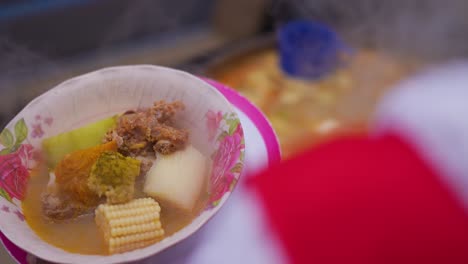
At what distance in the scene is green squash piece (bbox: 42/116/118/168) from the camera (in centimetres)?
69

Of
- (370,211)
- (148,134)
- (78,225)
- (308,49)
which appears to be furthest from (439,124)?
(308,49)

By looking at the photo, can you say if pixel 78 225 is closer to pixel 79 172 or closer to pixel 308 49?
pixel 79 172

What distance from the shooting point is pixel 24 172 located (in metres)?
0.67

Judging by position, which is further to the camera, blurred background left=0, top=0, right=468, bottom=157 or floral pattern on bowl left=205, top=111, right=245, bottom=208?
blurred background left=0, top=0, right=468, bottom=157

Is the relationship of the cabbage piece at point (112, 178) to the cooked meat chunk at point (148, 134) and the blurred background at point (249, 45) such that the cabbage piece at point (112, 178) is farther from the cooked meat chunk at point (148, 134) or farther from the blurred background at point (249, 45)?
the blurred background at point (249, 45)

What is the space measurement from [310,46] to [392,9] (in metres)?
Answer: 0.56

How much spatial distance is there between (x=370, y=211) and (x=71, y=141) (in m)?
0.44

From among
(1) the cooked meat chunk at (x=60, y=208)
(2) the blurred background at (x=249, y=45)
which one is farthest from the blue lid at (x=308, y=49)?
(1) the cooked meat chunk at (x=60, y=208)

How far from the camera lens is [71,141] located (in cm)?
70

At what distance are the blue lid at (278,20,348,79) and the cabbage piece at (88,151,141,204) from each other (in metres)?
0.63

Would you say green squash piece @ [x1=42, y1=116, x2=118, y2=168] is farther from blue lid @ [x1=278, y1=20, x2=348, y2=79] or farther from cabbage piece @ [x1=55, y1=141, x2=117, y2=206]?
blue lid @ [x1=278, y1=20, x2=348, y2=79]

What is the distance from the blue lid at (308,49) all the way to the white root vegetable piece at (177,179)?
1.79ft

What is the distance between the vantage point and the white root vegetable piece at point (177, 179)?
2.13 feet

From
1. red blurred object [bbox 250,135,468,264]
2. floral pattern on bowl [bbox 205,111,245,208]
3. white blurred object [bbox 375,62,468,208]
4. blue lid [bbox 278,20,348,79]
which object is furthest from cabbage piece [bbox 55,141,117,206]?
blue lid [bbox 278,20,348,79]
